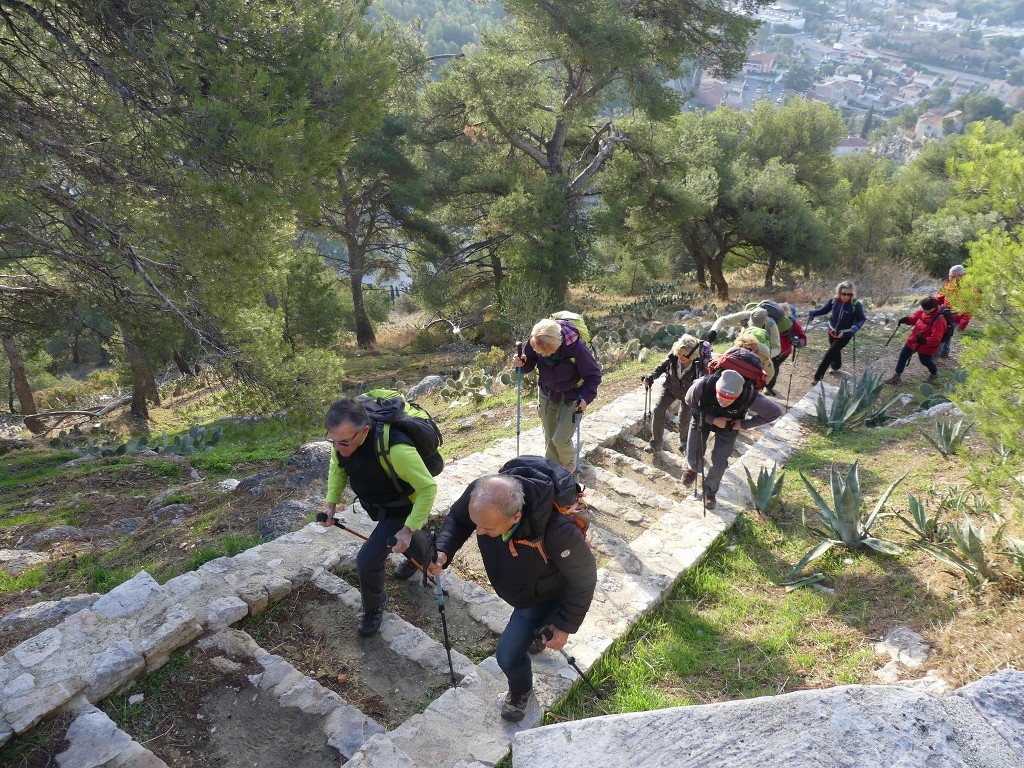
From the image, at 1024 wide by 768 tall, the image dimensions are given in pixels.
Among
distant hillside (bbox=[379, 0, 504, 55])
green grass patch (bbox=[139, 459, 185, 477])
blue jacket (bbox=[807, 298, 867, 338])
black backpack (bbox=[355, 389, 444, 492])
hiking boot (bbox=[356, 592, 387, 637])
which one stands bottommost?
green grass patch (bbox=[139, 459, 185, 477])

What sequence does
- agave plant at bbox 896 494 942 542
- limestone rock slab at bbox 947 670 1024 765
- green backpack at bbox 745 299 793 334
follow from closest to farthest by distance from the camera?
limestone rock slab at bbox 947 670 1024 765
agave plant at bbox 896 494 942 542
green backpack at bbox 745 299 793 334

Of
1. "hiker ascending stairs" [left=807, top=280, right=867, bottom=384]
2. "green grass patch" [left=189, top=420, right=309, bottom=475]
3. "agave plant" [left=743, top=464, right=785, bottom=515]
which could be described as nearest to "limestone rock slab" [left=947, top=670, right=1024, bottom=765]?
"agave plant" [left=743, top=464, right=785, bottom=515]

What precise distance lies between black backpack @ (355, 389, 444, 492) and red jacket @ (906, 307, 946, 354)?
23.6 ft

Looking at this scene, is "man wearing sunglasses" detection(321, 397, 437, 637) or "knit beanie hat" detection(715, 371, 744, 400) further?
"knit beanie hat" detection(715, 371, 744, 400)

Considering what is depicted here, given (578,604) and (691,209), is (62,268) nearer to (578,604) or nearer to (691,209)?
(578,604)

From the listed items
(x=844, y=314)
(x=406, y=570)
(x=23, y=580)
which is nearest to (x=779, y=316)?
(x=844, y=314)

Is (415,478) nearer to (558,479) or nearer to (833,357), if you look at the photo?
(558,479)

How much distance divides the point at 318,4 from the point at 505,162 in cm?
1273

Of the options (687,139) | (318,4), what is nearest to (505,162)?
(687,139)

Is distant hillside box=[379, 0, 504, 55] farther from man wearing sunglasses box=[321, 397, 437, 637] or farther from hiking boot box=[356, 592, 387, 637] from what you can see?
hiking boot box=[356, 592, 387, 637]

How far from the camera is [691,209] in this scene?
1670 cm

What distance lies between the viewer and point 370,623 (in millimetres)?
3988

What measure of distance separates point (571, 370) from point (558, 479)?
2236mm

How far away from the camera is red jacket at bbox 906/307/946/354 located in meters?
7.84
